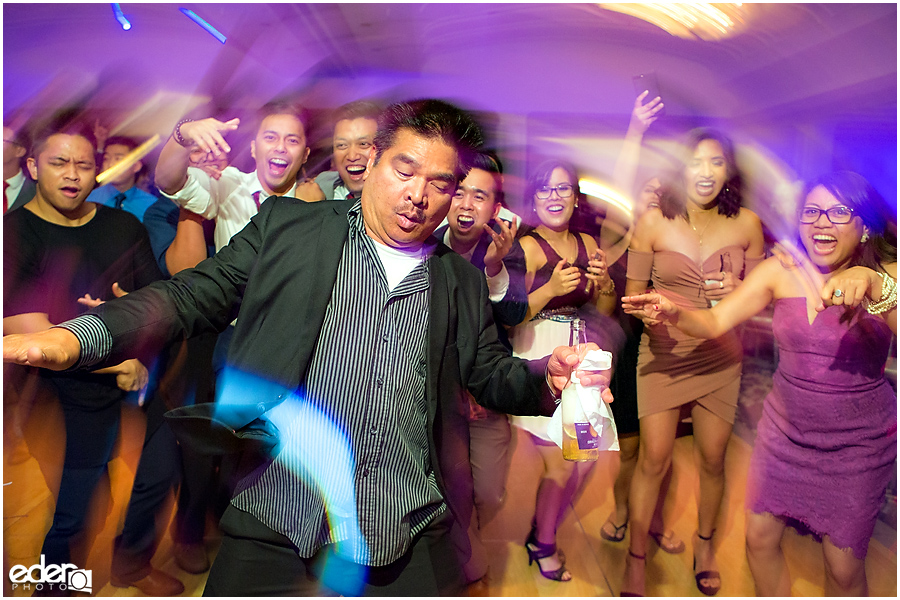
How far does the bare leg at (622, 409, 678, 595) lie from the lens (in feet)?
6.39

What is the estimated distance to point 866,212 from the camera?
5.25 feet

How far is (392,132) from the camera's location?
120 centimetres

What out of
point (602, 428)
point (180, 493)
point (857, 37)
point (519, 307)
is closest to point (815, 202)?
point (857, 37)

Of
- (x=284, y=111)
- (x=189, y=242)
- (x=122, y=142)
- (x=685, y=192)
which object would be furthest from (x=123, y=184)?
(x=685, y=192)

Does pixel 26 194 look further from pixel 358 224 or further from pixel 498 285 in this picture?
pixel 498 285

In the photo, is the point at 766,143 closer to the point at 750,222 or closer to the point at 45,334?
the point at 750,222

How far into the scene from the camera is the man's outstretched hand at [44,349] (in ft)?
2.79

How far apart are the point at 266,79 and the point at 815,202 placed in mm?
1758

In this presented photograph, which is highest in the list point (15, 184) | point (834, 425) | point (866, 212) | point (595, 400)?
point (15, 184)

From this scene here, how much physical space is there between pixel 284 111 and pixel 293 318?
0.94 metres

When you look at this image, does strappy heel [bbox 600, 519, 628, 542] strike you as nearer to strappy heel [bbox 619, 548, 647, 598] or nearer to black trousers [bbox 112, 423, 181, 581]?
strappy heel [bbox 619, 548, 647, 598]

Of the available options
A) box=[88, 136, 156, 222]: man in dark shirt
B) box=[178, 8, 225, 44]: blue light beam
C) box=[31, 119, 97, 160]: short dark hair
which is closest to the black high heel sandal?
box=[88, 136, 156, 222]: man in dark shirt

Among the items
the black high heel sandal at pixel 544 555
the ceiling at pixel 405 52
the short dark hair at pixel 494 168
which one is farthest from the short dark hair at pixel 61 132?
the black high heel sandal at pixel 544 555

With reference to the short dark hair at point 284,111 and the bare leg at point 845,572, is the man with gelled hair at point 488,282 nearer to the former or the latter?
the short dark hair at point 284,111
